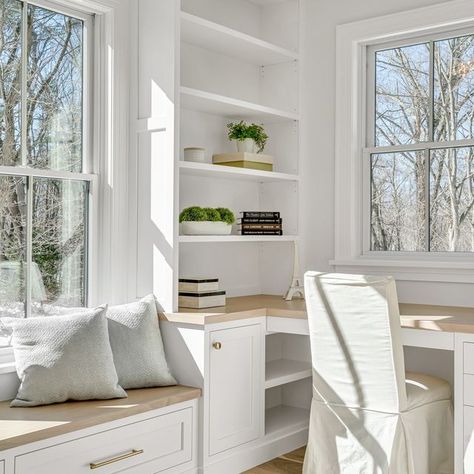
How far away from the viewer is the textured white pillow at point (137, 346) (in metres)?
3.20

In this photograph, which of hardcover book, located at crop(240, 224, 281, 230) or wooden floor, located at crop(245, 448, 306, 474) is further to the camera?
hardcover book, located at crop(240, 224, 281, 230)

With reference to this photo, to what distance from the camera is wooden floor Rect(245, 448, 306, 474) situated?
354cm

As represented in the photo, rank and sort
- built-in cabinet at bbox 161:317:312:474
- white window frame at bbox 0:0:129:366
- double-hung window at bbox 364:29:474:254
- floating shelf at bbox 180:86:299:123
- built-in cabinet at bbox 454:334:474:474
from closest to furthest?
built-in cabinet at bbox 454:334:474:474
built-in cabinet at bbox 161:317:312:474
white window frame at bbox 0:0:129:366
floating shelf at bbox 180:86:299:123
double-hung window at bbox 364:29:474:254

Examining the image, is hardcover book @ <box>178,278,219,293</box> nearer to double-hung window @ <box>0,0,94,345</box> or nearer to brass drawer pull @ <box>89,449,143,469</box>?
double-hung window @ <box>0,0,94,345</box>

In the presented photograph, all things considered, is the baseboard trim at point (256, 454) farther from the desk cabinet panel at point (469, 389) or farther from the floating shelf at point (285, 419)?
the desk cabinet panel at point (469, 389)

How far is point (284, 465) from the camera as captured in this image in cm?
364

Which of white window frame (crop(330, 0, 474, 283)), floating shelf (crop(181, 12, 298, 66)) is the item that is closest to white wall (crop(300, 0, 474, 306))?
white window frame (crop(330, 0, 474, 283))

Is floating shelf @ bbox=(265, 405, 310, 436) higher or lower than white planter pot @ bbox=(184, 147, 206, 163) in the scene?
lower

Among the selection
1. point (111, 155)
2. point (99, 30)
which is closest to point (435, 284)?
point (111, 155)

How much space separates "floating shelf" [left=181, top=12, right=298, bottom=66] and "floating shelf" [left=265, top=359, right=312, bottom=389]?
184 cm

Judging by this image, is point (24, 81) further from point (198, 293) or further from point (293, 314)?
point (293, 314)

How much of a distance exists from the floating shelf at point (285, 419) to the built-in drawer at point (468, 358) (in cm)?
122

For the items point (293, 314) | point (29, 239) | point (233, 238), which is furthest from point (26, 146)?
point (293, 314)

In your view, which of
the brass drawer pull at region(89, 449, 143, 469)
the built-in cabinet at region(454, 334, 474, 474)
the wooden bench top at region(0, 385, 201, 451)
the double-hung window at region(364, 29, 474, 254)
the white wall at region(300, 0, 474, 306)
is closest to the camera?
the wooden bench top at region(0, 385, 201, 451)
